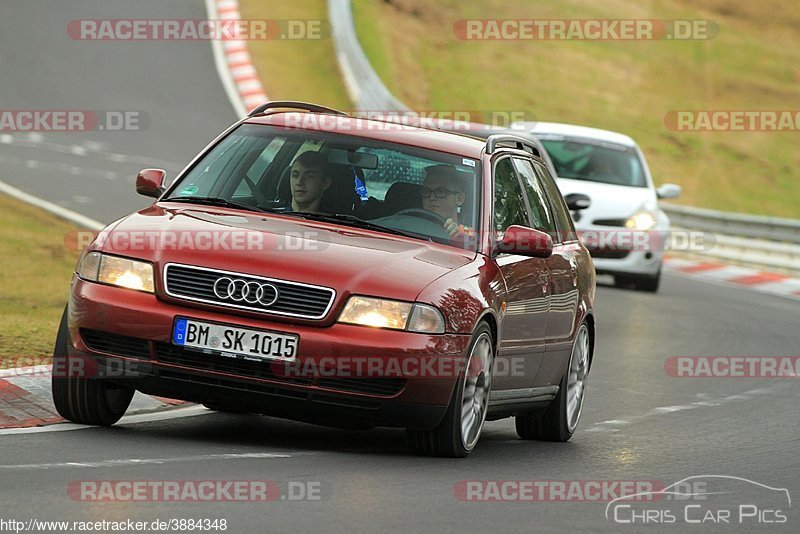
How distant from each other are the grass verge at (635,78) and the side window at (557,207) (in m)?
28.5

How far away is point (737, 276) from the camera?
26438 mm

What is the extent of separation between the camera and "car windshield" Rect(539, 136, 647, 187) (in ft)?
70.4

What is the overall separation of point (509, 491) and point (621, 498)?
0.50 meters

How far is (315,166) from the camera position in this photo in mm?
9031

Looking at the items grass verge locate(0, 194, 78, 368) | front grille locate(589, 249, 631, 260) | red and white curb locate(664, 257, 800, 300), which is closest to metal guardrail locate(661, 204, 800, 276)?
red and white curb locate(664, 257, 800, 300)

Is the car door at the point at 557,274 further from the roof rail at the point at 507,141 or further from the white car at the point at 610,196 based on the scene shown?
the white car at the point at 610,196

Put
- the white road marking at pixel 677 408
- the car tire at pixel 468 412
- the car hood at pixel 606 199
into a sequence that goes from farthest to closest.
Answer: the car hood at pixel 606 199
the white road marking at pixel 677 408
the car tire at pixel 468 412

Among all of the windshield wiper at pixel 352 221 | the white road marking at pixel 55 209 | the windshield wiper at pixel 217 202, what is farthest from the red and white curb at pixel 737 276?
the windshield wiper at pixel 217 202

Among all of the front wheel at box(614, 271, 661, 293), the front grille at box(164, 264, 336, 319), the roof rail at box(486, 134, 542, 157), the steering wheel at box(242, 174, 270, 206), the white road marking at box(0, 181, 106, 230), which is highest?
the roof rail at box(486, 134, 542, 157)

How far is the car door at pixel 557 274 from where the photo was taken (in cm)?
962

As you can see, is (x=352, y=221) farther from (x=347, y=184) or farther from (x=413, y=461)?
(x=413, y=461)

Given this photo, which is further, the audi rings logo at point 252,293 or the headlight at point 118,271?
the headlight at point 118,271

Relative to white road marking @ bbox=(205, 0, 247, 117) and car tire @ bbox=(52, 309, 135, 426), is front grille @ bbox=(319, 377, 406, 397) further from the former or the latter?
white road marking @ bbox=(205, 0, 247, 117)

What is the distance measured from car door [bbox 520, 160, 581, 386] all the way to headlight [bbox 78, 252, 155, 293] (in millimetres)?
2454
